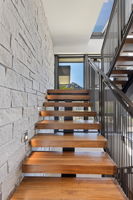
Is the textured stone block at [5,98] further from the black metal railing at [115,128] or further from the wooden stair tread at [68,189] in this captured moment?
the black metal railing at [115,128]

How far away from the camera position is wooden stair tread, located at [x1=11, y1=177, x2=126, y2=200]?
68.6 inches

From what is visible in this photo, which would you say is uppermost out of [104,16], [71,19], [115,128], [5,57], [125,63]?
[104,16]

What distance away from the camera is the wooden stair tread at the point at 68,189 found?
1744 mm

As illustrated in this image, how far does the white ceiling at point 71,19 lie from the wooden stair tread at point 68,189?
3276 mm

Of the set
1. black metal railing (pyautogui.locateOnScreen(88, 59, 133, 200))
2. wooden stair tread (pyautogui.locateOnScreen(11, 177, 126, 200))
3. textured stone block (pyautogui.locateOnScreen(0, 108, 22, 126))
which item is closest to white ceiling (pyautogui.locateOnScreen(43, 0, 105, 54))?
black metal railing (pyautogui.locateOnScreen(88, 59, 133, 200))

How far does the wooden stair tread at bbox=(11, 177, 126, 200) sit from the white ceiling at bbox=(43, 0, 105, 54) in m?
3.28

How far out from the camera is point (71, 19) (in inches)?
177

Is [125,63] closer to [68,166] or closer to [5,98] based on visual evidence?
[68,166]

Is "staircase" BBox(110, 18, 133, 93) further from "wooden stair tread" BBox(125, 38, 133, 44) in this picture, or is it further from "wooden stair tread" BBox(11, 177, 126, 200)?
"wooden stair tread" BBox(11, 177, 126, 200)

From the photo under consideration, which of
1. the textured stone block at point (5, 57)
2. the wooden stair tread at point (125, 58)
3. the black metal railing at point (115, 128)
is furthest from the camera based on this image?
the wooden stair tread at point (125, 58)

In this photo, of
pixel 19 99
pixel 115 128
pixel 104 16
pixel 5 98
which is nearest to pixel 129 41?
pixel 115 128

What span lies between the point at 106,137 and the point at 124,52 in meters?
1.49

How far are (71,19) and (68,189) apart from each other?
12.5ft

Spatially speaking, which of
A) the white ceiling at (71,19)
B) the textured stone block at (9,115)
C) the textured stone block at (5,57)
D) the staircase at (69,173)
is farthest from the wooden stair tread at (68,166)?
the white ceiling at (71,19)
